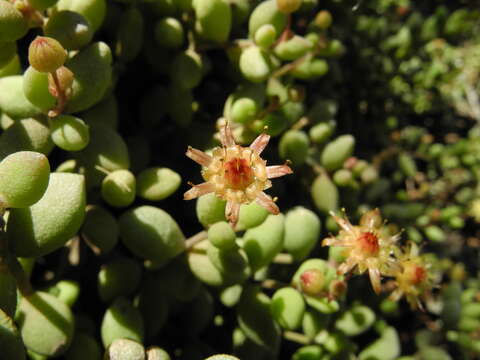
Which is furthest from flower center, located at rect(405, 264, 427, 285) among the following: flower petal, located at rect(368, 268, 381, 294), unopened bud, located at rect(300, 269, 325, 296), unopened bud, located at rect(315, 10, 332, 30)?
unopened bud, located at rect(315, 10, 332, 30)

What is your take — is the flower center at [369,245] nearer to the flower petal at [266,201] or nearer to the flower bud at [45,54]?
Answer: the flower petal at [266,201]

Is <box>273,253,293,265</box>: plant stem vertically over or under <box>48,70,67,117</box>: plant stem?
under

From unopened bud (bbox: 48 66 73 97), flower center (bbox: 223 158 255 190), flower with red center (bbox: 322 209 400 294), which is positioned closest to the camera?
unopened bud (bbox: 48 66 73 97)

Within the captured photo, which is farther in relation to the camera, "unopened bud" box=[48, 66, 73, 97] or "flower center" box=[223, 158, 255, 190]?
"flower center" box=[223, 158, 255, 190]

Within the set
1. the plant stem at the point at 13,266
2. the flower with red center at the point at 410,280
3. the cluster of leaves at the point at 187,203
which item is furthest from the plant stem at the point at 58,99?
the flower with red center at the point at 410,280

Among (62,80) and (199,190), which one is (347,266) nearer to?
(199,190)

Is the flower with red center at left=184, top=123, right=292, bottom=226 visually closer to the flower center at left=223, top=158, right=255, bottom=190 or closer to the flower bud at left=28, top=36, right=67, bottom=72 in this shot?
the flower center at left=223, top=158, right=255, bottom=190
